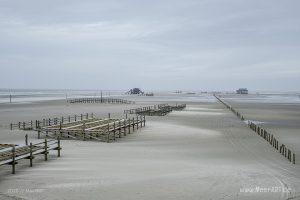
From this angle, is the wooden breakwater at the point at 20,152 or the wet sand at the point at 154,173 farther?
the wooden breakwater at the point at 20,152

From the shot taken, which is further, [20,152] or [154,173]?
[20,152]

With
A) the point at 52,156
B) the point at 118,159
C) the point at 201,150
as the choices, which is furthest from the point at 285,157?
the point at 52,156

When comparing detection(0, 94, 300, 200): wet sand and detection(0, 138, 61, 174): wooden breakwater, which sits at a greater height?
detection(0, 138, 61, 174): wooden breakwater

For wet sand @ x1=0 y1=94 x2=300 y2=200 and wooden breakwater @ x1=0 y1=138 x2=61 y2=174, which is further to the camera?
wooden breakwater @ x1=0 y1=138 x2=61 y2=174

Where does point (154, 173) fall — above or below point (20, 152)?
below

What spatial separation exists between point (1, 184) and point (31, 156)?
11.0ft

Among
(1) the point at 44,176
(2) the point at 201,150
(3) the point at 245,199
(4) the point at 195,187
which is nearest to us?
(3) the point at 245,199

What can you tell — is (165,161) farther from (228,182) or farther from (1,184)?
(1,184)

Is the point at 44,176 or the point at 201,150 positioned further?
the point at 201,150

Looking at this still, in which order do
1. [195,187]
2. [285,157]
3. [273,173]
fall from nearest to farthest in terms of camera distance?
[195,187]
[273,173]
[285,157]

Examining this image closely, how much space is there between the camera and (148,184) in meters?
14.8

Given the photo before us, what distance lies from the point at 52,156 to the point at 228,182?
9.61 metres

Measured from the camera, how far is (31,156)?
17.7 metres

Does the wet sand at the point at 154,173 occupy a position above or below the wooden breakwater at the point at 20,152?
below
